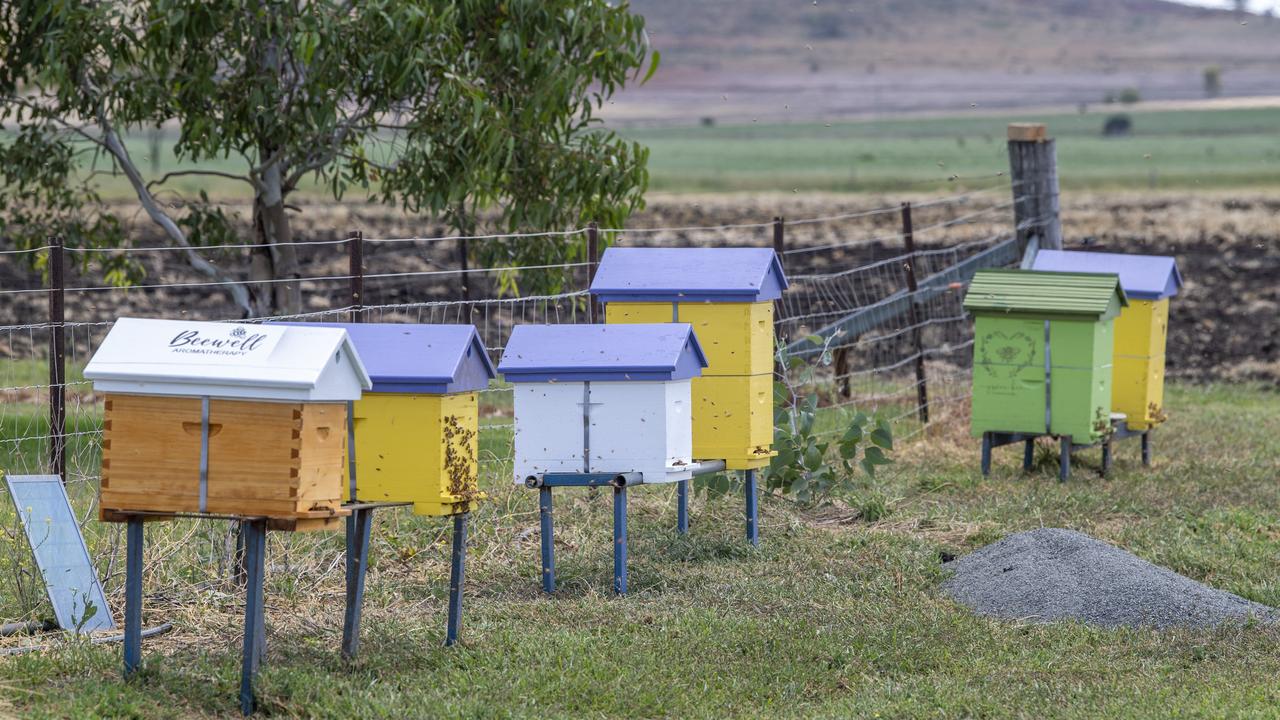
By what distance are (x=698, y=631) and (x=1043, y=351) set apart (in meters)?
5.31

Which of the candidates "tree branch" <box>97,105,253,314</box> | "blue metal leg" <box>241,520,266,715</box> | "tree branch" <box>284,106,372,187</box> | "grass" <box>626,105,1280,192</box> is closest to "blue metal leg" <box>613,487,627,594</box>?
"blue metal leg" <box>241,520,266,715</box>

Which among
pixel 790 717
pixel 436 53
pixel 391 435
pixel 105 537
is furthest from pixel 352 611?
pixel 436 53

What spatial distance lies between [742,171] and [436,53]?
3127 inches

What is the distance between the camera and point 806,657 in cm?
698

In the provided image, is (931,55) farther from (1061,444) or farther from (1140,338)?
(1061,444)

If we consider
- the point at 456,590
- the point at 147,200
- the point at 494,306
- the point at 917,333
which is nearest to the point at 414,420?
the point at 456,590

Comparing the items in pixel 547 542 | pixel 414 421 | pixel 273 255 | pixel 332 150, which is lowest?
pixel 547 542

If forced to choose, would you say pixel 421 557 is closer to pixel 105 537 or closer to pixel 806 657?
pixel 105 537

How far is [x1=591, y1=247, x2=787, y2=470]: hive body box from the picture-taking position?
28.8 feet

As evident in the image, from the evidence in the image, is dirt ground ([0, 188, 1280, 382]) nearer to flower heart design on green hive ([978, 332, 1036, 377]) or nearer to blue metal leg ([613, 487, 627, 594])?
flower heart design on green hive ([978, 332, 1036, 377])

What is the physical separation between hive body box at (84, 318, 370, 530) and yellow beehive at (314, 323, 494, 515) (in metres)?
0.46

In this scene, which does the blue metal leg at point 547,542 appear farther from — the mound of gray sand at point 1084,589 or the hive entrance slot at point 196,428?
the hive entrance slot at point 196,428

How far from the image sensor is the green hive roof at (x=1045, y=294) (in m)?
11.4

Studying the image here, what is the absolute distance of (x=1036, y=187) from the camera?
50.0 feet
